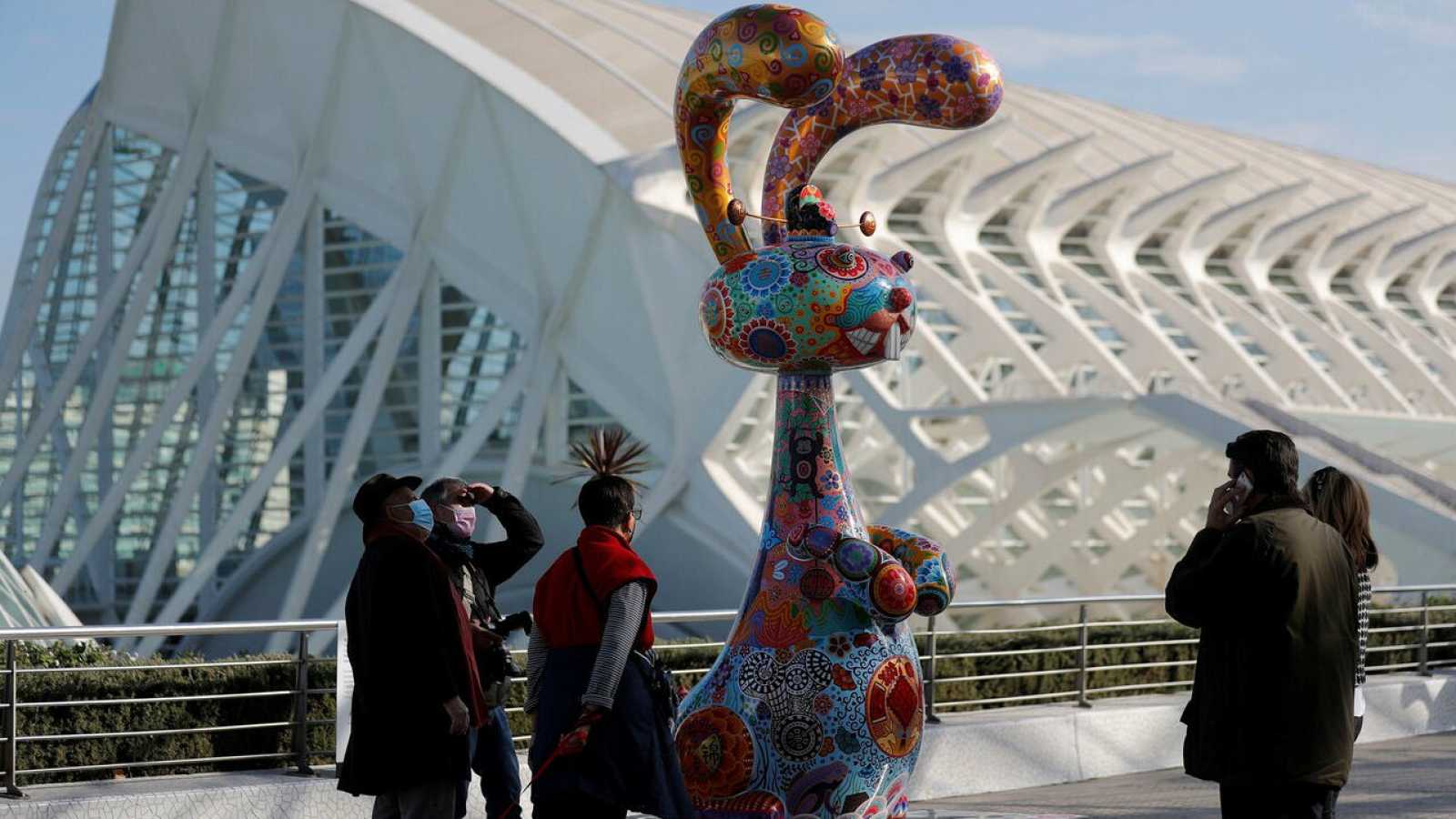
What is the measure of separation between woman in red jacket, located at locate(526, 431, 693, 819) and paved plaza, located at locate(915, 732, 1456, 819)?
2.54 metres

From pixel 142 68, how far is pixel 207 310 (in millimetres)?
4234

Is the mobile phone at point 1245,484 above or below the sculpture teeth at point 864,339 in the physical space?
below

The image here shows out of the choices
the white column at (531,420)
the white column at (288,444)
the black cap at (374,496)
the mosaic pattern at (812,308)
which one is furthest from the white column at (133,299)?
the black cap at (374,496)

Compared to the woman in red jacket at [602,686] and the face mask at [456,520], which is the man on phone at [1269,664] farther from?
the face mask at [456,520]

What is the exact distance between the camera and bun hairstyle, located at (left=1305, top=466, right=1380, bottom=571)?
19.8ft

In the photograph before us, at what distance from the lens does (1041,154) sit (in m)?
26.2

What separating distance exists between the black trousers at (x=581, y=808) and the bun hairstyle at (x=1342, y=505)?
2.33m

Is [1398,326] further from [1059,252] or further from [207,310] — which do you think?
[207,310]

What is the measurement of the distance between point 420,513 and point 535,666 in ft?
2.03

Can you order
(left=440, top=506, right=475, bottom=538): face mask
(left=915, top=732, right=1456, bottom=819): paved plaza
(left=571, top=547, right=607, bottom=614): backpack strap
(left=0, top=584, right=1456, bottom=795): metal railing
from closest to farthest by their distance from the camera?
(left=571, top=547, right=607, bottom=614): backpack strap
(left=440, top=506, right=475, bottom=538): face mask
(left=0, top=584, right=1456, bottom=795): metal railing
(left=915, top=732, right=1456, bottom=819): paved plaza

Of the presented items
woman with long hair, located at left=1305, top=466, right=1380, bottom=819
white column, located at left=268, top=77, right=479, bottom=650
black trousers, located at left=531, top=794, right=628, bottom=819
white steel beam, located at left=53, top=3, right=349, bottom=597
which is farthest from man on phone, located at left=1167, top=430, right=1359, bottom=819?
white steel beam, located at left=53, top=3, right=349, bottom=597

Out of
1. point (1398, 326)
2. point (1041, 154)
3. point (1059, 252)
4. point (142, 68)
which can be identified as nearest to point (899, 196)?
point (1041, 154)

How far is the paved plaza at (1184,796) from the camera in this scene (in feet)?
27.3

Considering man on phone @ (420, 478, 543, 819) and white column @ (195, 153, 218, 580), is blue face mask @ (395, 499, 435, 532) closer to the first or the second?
man on phone @ (420, 478, 543, 819)
